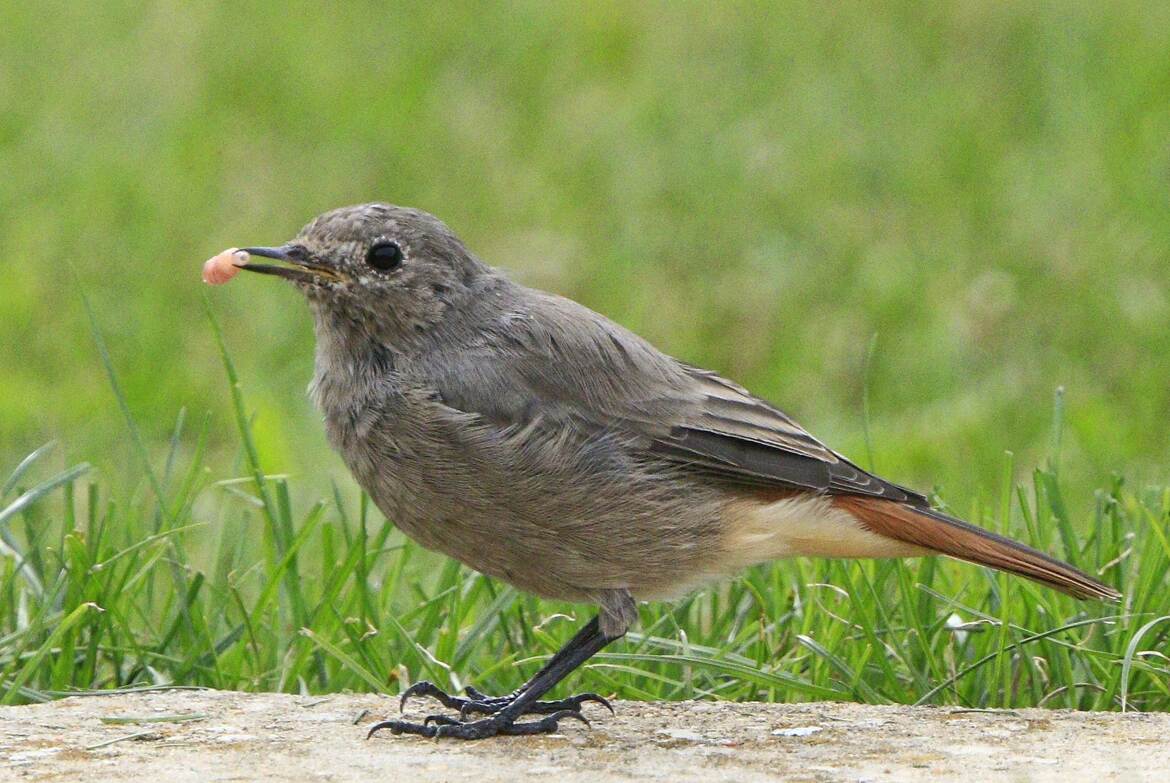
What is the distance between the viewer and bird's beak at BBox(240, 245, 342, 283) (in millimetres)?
5012

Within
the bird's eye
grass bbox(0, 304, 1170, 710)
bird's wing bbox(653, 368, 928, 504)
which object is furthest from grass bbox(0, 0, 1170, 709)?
the bird's eye

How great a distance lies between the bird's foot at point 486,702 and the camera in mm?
4668

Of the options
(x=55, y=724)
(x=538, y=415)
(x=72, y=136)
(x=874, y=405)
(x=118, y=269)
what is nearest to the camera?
(x=55, y=724)

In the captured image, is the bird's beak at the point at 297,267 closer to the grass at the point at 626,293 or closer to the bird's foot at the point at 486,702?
the grass at the point at 626,293

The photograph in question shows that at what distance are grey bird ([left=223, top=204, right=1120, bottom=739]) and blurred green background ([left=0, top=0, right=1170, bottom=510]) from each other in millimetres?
2020

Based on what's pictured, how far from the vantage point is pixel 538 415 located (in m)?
4.85

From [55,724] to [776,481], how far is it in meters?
1.91

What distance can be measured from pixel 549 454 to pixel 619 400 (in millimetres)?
323

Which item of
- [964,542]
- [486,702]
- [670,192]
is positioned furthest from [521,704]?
[670,192]

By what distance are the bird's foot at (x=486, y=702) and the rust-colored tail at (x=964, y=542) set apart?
33.6 inches

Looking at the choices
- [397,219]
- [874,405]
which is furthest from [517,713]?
[874,405]

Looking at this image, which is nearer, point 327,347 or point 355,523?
point 327,347

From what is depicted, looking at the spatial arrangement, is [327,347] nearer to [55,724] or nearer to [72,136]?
[55,724]

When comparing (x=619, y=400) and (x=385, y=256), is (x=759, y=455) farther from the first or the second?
(x=385, y=256)
